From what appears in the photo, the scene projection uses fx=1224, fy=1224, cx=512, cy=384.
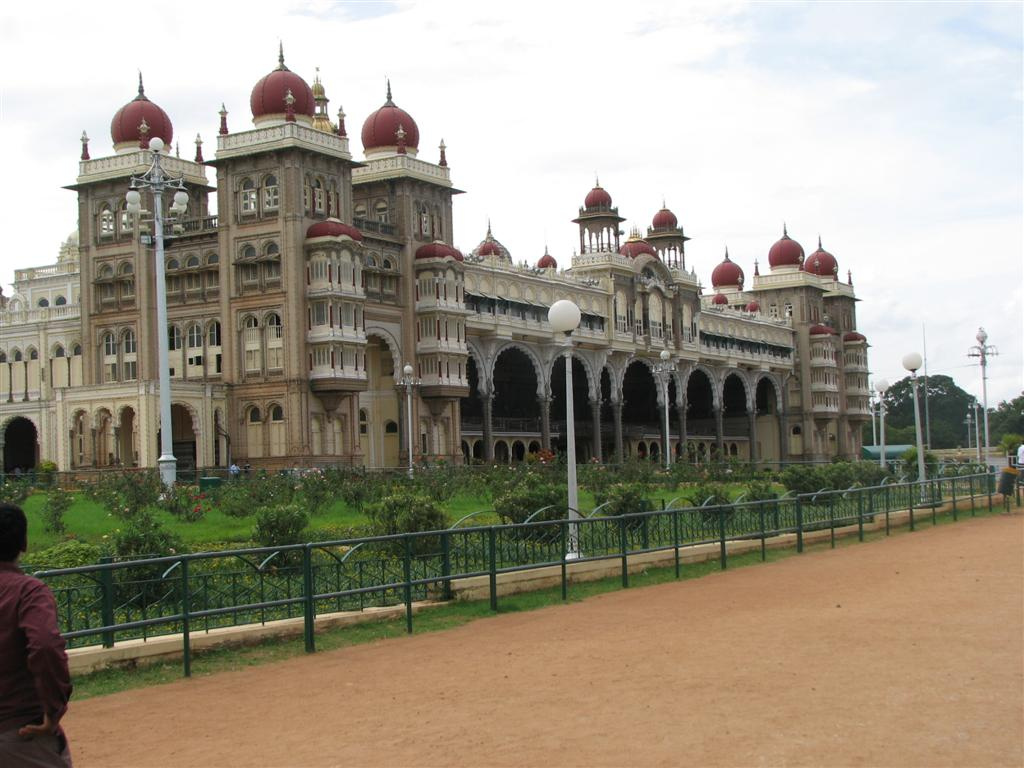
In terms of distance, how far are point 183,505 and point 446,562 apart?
12480mm

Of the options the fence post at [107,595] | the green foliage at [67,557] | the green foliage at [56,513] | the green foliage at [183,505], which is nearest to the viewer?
the fence post at [107,595]

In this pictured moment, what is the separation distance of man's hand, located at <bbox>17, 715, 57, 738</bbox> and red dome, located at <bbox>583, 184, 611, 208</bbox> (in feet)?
214

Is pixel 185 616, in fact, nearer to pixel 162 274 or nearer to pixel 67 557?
pixel 67 557

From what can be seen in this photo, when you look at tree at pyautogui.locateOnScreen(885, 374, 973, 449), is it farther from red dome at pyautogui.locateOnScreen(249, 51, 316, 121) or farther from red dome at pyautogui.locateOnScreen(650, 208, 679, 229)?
red dome at pyautogui.locateOnScreen(249, 51, 316, 121)

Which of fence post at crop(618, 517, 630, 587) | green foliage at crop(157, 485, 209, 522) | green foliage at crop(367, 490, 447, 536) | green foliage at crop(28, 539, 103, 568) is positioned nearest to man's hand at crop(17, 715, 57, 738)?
green foliage at crop(28, 539, 103, 568)

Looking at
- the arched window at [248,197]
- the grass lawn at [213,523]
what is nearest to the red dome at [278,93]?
the arched window at [248,197]

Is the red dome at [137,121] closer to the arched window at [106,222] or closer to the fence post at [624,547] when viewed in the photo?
the arched window at [106,222]

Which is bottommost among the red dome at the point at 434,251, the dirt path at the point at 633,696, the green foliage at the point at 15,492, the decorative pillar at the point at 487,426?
the dirt path at the point at 633,696

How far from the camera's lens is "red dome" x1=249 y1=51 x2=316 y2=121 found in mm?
47938

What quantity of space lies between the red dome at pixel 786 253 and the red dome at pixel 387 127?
43.1m

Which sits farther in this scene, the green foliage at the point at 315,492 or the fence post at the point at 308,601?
the green foliage at the point at 315,492

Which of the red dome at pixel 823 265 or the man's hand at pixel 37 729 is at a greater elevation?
the red dome at pixel 823 265

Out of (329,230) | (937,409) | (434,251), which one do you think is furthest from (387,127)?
(937,409)

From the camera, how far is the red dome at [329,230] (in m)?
46.6
